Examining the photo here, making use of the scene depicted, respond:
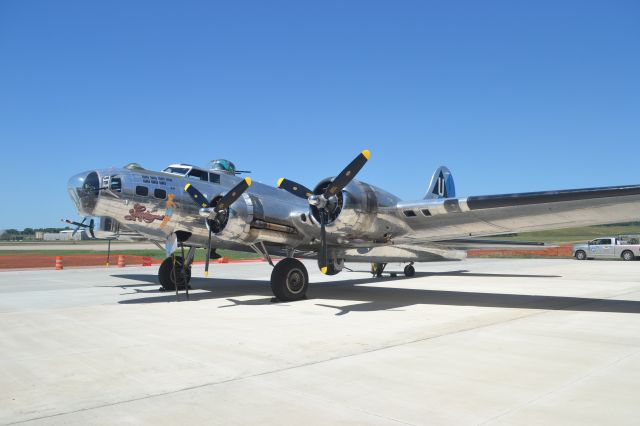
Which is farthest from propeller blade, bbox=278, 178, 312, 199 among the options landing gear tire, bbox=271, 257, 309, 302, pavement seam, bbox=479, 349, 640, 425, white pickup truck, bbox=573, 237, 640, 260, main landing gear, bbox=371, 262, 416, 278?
white pickup truck, bbox=573, 237, 640, 260

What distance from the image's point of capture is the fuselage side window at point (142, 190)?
1196cm

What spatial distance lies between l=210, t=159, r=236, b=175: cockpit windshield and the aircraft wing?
5.39m

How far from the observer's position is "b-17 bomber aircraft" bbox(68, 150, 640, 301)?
11016mm

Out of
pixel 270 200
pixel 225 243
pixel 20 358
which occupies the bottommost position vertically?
pixel 20 358

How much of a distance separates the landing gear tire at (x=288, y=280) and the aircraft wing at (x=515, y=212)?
292 cm

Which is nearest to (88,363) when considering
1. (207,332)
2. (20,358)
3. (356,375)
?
(20,358)

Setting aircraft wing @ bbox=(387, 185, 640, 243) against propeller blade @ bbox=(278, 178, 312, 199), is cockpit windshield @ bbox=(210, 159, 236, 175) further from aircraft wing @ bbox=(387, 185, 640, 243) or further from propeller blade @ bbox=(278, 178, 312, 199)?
aircraft wing @ bbox=(387, 185, 640, 243)

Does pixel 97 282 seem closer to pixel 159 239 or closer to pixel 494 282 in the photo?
pixel 159 239

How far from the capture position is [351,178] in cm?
1155

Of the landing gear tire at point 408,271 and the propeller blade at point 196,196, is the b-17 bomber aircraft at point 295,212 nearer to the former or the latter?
the propeller blade at point 196,196

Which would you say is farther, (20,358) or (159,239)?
(159,239)

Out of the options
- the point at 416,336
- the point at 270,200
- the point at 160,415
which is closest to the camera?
the point at 160,415

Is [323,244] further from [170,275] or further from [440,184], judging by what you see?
[440,184]

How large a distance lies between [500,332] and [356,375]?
3.69m
